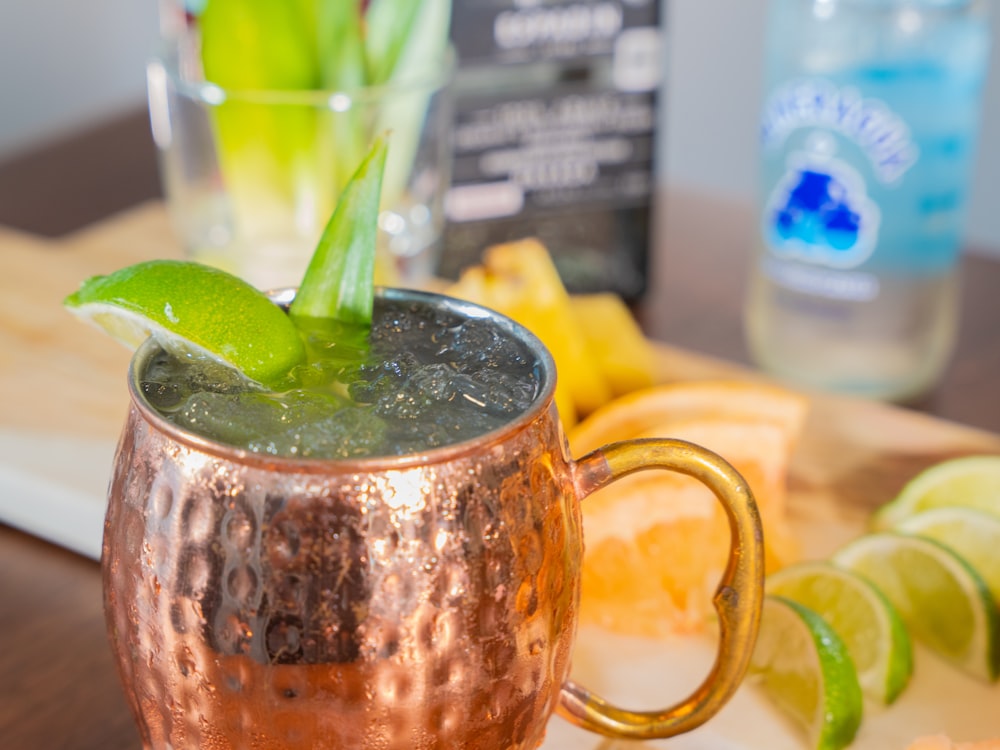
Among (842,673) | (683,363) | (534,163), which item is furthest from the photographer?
(534,163)

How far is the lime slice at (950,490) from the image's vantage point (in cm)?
76

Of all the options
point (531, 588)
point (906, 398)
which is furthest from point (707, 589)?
point (906, 398)

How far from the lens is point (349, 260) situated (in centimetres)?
51

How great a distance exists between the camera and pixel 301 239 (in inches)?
40.6

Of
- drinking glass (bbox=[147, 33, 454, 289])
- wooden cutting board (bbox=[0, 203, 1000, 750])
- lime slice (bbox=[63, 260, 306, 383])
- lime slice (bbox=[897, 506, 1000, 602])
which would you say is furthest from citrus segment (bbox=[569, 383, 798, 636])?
drinking glass (bbox=[147, 33, 454, 289])

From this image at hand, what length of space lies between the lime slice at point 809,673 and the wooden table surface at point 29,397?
312mm

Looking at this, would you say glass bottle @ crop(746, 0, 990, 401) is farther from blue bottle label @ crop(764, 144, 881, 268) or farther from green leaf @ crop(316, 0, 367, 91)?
green leaf @ crop(316, 0, 367, 91)

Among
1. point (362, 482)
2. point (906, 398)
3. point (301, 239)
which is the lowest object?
point (906, 398)

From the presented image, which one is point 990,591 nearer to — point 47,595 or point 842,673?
point 842,673

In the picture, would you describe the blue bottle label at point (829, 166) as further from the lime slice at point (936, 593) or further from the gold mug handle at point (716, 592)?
the gold mug handle at point (716, 592)

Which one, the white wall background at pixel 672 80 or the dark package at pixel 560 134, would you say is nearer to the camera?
the dark package at pixel 560 134

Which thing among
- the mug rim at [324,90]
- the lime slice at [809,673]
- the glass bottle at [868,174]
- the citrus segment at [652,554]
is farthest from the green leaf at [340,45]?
the lime slice at [809,673]

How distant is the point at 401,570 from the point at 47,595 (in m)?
0.35

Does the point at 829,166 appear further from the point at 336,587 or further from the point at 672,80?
the point at 672,80
